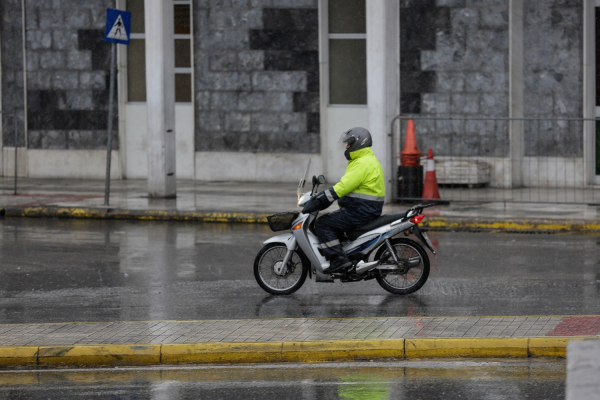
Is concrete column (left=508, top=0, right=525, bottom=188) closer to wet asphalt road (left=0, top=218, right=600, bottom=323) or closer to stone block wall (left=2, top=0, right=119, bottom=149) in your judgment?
wet asphalt road (left=0, top=218, right=600, bottom=323)

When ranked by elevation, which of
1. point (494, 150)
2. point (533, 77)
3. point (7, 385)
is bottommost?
point (7, 385)

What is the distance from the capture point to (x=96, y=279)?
11602 mm

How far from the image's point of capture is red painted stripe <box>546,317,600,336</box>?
8250 mm

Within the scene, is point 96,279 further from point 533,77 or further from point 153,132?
point 533,77

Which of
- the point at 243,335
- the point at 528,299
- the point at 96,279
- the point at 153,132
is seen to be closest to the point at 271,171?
the point at 153,132

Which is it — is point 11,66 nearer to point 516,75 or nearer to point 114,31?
point 114,31

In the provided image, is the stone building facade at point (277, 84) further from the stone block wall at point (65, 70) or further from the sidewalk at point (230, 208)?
the sidewalk at point (230, 208)

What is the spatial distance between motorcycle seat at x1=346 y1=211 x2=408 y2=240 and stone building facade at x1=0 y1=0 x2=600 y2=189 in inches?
282

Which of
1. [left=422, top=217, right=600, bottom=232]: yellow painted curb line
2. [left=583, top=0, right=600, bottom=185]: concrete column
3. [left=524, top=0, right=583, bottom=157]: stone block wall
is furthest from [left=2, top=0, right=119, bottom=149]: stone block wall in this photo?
[left=583, top=0, right=600, bottom=185]: concrete column

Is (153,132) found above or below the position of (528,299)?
above

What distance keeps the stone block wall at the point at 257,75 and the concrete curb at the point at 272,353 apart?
13.1m

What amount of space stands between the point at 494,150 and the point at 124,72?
7.94 meters

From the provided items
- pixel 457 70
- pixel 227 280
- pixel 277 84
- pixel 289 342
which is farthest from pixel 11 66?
pixel 289 342

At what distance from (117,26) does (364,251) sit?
8622mm
